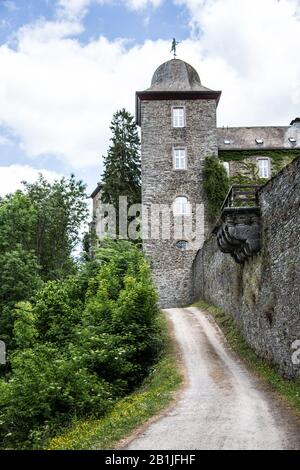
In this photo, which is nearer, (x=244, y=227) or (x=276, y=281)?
(x=276, y=281)

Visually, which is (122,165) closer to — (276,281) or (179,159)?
(179,159)

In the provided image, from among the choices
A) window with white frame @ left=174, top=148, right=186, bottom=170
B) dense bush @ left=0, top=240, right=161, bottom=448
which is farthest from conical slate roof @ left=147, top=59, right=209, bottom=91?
dense bush @ left=0, top=240, right=161, bottom=448

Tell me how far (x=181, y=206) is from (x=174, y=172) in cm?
240

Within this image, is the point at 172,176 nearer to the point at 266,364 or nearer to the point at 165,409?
the point at 266,364

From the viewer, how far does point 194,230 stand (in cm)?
3416

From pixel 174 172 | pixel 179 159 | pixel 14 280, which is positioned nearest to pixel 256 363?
pixel 14 280

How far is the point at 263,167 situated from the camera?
1410 inches

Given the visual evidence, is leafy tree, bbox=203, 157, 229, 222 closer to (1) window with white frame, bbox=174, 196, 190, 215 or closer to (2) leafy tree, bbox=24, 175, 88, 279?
(1) window with white frame, bbox=174, 196, 190, 215

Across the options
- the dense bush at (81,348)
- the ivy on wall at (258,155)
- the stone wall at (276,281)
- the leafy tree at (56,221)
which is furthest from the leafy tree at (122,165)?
the stone wall at (276,281)

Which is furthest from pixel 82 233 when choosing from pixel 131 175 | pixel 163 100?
pixel 163 100

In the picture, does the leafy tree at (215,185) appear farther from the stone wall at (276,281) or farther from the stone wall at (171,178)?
the stone wall at (276,281)
